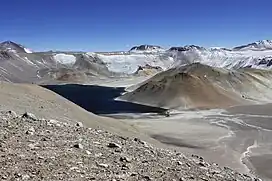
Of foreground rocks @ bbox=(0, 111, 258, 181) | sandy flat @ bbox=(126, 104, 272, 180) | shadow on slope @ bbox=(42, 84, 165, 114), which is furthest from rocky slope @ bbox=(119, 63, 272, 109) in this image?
foreground rocks @ bbox=(0, 111, 258, 181)

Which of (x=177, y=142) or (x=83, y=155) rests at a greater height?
(x=83, y=155)

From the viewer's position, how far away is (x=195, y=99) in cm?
9412

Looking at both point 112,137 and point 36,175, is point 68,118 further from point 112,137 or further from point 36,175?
point 36,175

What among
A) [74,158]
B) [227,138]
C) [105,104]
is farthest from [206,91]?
[74,158]

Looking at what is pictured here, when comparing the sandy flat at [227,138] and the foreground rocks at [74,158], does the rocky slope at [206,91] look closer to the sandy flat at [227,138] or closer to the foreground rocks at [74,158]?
the sandy flat at [227,138]

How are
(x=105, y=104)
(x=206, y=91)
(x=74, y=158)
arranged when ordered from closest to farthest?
(x=74, y=158) < (x=206, y=91) < (x=105, y=104)

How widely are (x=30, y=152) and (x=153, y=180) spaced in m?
4.13

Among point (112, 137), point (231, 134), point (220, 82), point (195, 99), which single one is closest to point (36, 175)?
point (112, 137)

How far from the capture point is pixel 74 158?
48.3ft

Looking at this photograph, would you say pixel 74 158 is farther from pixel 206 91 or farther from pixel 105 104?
pixel 105 104

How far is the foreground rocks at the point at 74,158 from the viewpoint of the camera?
13.2 m

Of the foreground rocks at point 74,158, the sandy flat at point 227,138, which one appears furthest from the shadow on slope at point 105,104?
the foreground rocks at point 74,158

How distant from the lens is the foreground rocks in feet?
43.2

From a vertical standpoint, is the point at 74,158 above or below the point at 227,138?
above
